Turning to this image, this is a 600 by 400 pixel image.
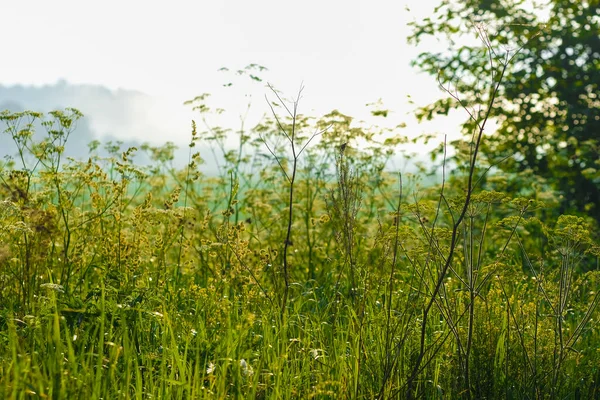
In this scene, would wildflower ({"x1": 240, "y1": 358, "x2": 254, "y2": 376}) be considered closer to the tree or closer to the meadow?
the meadow

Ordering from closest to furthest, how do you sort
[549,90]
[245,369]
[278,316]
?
1. [245,369]
2. [278,316]
3. [549,90]

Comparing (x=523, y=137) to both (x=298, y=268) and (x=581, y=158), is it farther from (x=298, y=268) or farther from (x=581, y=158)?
(x=298, y=268)

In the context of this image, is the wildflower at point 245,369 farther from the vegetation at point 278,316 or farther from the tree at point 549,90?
the tree at point 549,90

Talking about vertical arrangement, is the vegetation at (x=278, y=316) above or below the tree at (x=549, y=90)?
below

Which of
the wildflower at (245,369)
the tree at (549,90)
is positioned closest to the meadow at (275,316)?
the wildflower at (245,369)

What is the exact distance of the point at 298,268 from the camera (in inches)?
210

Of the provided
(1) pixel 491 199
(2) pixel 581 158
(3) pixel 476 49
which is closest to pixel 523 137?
(2) pixel 581 158

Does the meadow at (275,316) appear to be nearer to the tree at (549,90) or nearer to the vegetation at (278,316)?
the vegetation at (278,316)

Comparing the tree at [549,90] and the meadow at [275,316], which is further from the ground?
the tree at [549,90]

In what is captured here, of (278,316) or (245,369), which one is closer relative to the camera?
(245,369)

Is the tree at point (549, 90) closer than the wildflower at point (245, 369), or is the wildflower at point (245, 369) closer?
the wildflower at point (245, 369)

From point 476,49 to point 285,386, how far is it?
16.4 feet

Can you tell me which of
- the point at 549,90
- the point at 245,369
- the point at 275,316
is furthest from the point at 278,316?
the point at 549,90

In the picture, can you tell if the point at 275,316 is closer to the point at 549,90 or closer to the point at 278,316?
the point at 278,316
